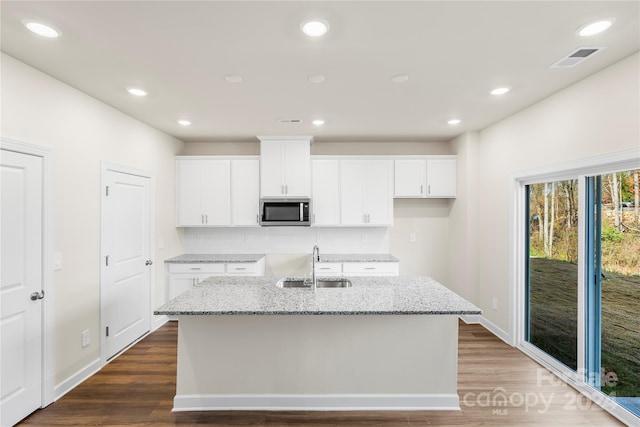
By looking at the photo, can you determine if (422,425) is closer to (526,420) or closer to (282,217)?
(526,420)

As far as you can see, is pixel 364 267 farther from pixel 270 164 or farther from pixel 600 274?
pixel 600 274

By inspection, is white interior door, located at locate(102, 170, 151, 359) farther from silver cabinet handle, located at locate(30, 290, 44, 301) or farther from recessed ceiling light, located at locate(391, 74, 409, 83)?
recessed ceiling light, located at locate(391, 74, 409, 83)

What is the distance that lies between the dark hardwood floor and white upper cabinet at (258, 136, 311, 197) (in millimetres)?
2429

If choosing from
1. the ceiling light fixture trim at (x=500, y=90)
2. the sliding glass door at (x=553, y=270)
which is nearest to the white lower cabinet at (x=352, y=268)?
the sliding glass door at (x=553, y=270)

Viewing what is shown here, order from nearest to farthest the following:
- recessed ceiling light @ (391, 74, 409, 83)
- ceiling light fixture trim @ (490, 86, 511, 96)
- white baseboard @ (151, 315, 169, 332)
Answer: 1. recessed ceiling light @ (391, 74, 409, 83)
2. ceiling light fixture trim @ (490, 86, 511, 96)
3. white baseboard @ (151, 315, 169, 332)

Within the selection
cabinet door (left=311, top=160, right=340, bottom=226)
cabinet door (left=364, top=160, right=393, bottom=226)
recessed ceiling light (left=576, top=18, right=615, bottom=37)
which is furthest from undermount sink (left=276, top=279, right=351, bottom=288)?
recessed ceiling light (left=576, top=18, right=615, bottom=37)

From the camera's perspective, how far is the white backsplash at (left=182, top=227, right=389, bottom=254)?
4.79m

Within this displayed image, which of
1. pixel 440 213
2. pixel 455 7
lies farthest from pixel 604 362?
pixel 455 7

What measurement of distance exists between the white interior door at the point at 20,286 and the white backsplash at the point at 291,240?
245 cm

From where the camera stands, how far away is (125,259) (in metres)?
3.46

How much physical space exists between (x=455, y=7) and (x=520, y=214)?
8.46 feet

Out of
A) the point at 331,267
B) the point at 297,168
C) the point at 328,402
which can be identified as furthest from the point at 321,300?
the point at 297,168

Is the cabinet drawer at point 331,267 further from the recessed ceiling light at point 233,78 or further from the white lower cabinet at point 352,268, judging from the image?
the recessed ceiling light at point 233,78

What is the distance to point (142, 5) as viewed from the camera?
1.65m
